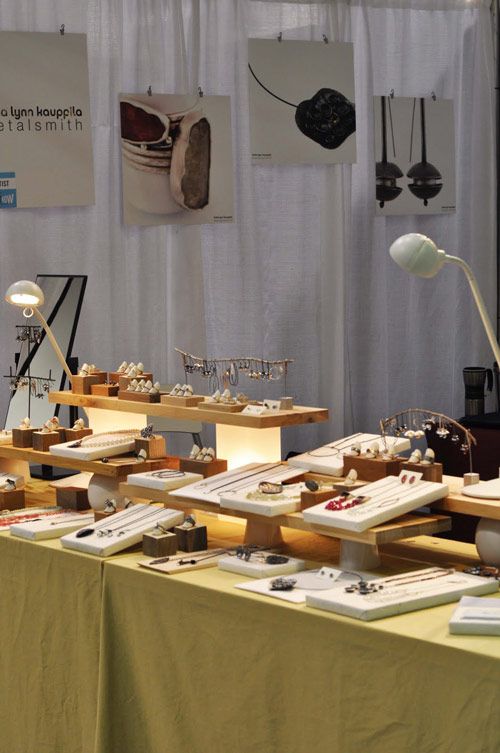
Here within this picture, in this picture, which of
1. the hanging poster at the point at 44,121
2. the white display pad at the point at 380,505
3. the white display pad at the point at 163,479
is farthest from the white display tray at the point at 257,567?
the hanging poster at the point at 44,121

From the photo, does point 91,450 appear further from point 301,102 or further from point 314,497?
point 301,102

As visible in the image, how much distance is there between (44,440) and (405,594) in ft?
5.44

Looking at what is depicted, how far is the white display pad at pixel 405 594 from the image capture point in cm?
247

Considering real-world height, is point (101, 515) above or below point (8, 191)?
below

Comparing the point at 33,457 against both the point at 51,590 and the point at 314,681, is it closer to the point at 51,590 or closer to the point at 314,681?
the point at 51,590

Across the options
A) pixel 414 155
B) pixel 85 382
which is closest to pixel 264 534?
pixel 85 382

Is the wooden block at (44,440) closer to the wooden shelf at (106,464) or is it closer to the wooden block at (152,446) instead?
the wooden shelf at (106,464)

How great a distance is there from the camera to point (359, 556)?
2908mm

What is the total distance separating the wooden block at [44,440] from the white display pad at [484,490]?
153cm

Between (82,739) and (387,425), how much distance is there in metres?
1.13

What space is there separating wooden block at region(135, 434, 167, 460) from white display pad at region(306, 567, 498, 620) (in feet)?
3.59

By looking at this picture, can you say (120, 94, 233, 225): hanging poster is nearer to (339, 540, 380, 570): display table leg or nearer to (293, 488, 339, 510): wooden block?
(293, 488, 339, 510): wooden block

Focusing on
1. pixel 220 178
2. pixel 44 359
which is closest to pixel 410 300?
pixel 220 178

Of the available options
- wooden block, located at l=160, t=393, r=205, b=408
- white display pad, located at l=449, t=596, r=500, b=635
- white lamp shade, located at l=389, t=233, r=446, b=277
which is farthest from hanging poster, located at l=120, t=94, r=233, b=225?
white display pad, located at l=449, t=596, r=500, b=635
